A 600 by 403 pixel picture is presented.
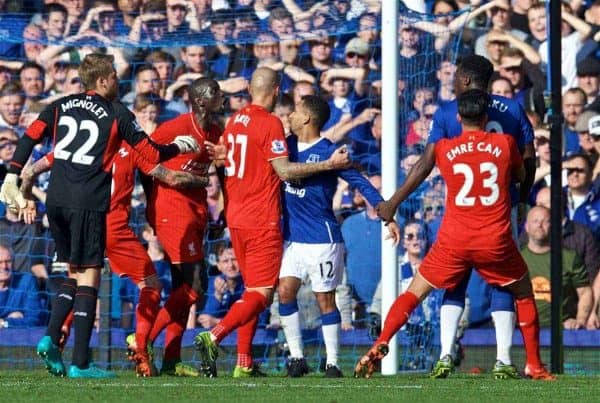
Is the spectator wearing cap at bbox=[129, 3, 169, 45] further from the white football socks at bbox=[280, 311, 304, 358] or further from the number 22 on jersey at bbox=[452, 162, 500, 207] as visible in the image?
the number 22 on jersey at bbox=[452, 162, 500, 207]

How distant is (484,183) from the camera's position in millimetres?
8578

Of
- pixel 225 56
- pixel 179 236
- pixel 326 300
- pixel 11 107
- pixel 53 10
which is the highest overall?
pixel 53 10

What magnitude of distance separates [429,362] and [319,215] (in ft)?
8.79

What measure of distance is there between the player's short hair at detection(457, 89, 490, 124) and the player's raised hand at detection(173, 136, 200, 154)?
1.83 metres

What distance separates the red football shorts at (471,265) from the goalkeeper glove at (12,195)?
264 cm

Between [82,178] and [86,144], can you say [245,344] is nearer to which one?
[82,178]

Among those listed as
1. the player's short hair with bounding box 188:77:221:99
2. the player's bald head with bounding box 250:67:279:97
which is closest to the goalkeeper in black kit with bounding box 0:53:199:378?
the player's bald head with bounding box 250:67:279:97

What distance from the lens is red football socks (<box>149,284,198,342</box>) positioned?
9648 mm

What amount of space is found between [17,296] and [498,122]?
5759 millimetres

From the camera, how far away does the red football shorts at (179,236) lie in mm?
9672

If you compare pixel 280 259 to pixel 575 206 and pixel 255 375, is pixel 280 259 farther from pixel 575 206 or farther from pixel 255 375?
pixel 575 206

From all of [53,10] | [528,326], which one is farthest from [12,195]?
[53,10]

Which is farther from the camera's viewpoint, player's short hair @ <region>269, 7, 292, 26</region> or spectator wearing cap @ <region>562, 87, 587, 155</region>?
player's short hair @ <region>269, 7, 292, 26</region>

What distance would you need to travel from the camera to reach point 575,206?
12609mm
